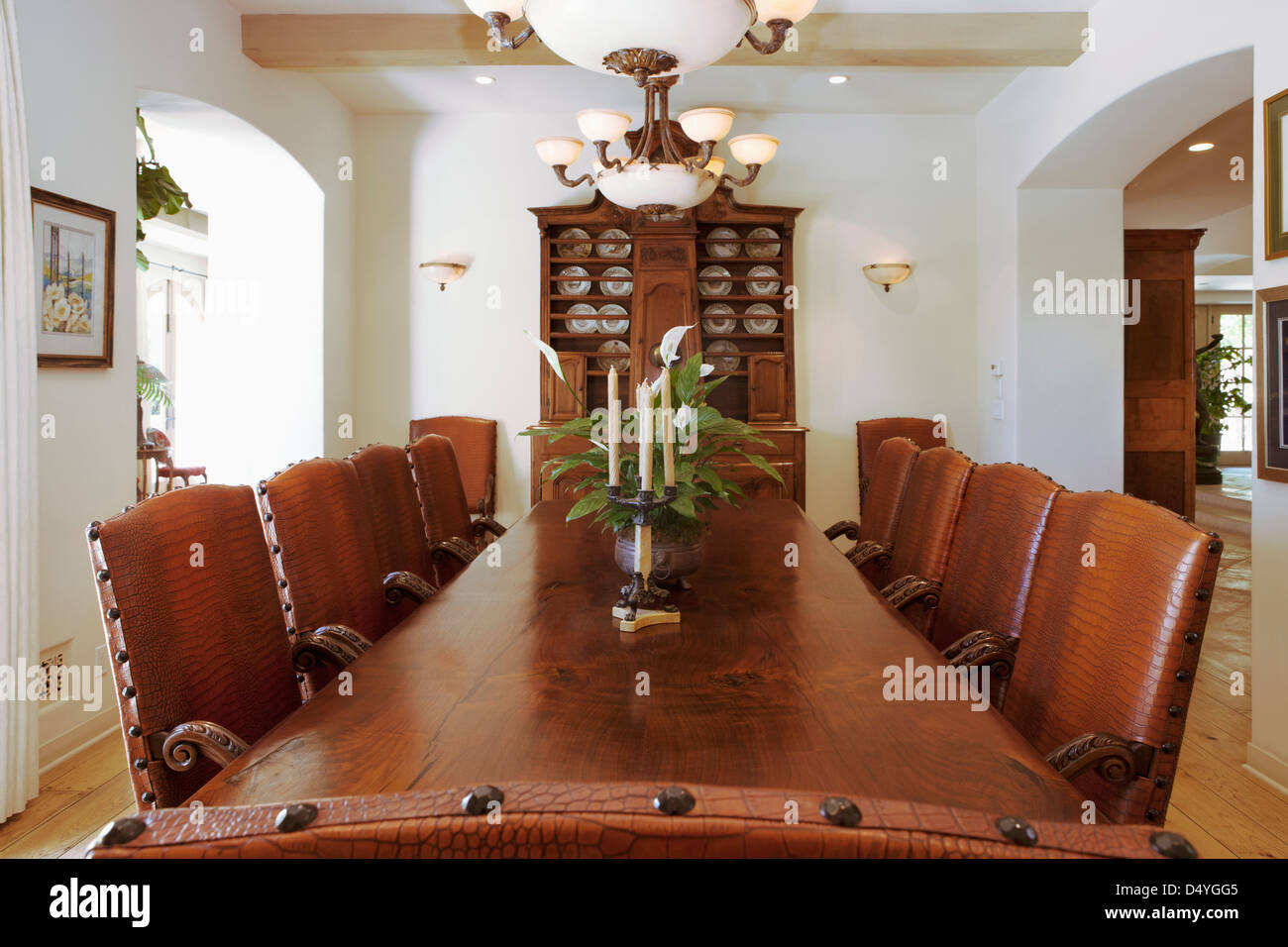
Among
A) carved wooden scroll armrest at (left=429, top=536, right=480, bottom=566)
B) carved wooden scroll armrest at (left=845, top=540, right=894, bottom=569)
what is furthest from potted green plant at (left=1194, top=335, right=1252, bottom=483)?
carved wooden scroll armrest at (left=429, top=536, right=480, bottom=566)

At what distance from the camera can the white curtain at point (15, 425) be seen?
2.33 meters

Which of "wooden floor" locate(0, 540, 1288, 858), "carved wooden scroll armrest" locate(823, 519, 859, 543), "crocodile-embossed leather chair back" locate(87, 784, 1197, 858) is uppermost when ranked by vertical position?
"crocodile-embossed leather chair back" locate(87, 784, 1197, 858)

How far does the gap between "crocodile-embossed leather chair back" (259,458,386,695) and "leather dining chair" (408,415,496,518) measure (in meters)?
2.97

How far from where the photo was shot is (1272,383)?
266cm

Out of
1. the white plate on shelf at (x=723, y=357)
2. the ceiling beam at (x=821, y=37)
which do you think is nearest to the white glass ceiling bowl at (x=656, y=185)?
the ceiling beam at (x=821, y=37)

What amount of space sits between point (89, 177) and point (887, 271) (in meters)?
4.01

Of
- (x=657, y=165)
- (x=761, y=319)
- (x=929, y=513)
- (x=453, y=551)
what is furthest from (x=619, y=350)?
(x=929, y=513)

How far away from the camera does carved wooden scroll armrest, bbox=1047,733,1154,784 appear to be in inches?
41.4

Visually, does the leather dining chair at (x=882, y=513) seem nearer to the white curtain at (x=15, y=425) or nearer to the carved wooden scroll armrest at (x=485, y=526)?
the carved wooden scroll armrest at (x=485, y=526)

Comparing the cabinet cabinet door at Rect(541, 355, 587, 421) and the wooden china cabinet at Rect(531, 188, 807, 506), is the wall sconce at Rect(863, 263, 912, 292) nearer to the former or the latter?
the wooden china cabinet at Rect(531, 188, 807, 506)

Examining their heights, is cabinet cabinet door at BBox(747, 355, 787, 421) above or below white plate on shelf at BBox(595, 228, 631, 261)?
below

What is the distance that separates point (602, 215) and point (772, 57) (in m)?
1.44
